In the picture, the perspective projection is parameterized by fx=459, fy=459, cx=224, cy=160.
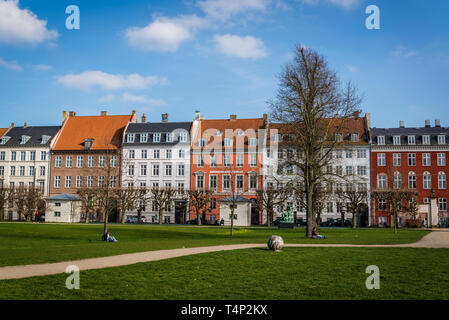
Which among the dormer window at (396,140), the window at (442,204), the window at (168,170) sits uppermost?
the dormer window at (396,140)

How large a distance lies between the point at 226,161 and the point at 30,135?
33.4 m

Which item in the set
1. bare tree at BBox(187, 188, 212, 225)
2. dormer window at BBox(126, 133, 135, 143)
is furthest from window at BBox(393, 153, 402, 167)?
dormer window at BBox(126, 133, 135, 143)

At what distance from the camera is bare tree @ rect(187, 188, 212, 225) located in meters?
61.7

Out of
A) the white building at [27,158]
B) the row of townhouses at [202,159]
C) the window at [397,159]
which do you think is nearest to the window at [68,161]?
the row of townhouses at [202,159]

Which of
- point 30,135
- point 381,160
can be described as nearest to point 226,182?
point 381,160

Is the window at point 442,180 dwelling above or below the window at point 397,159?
below

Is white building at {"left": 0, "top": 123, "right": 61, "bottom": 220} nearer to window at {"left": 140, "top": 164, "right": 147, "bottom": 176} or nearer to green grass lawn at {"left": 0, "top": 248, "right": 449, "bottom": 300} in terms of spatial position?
window at {"left": 140, "top": 164, "right": 147, "bottom": 176}

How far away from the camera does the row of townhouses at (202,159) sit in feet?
210

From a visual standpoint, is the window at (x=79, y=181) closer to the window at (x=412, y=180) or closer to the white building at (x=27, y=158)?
the white building at (x=27, y=158)

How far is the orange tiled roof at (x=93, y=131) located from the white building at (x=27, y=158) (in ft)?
6.31

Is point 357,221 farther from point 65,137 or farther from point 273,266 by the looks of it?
point 273,266

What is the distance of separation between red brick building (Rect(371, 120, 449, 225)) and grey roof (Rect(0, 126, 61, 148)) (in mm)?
50957
